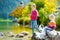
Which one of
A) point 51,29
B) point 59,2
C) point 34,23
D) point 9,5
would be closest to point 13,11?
point 9,5

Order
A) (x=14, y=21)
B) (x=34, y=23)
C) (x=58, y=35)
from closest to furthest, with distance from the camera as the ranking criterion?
(x=58, y=35), (x=34, y=23), (x=14, y=21)

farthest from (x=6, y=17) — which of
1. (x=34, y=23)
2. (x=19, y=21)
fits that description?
(x=34, y=23)

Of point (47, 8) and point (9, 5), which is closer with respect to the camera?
point (47, 8)

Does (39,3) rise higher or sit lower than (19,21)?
higher

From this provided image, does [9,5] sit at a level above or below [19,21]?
above

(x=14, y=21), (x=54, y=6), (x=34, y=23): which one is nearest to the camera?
(x=34, y=23)

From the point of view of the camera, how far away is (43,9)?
47.3 ft

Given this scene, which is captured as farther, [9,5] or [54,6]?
[9,5]

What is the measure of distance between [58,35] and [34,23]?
177 cm

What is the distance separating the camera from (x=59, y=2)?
17078mm

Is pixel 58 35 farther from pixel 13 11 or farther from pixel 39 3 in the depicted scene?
pixel 13 11

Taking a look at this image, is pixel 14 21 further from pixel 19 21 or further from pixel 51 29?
pixel 51 29

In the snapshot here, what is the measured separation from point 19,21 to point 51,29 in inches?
424

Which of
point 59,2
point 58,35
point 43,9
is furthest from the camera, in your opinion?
point 59,2
